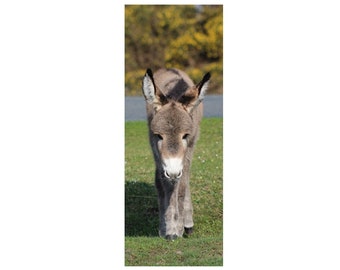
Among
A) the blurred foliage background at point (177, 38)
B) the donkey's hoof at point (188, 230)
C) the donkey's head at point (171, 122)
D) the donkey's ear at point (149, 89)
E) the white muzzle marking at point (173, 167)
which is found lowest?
the donkey's hoof at point (188, 230)

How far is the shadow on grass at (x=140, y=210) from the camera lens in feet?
24.8

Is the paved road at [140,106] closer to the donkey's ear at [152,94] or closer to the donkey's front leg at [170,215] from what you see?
the donkey's front leg at [170,215]

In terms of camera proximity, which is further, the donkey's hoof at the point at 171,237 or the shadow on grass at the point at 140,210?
the shadow on grass at the point at 140,210

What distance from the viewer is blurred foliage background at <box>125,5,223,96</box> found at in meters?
11.0

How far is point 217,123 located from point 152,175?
64.8 inches

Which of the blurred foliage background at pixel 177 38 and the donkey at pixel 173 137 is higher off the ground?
the blurred foliage background at pixel 177 38

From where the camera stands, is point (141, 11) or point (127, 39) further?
point (141, 11)

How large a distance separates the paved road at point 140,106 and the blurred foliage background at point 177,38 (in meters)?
0.58

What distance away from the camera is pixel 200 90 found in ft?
21.0

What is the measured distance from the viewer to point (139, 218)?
814cm

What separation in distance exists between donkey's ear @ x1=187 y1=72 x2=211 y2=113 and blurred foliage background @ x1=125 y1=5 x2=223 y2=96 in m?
3.93

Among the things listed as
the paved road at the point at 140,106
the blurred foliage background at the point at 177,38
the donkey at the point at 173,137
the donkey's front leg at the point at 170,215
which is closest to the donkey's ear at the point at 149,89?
the donkey at the point at 173,137

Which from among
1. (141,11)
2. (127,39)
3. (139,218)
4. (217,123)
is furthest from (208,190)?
(141,11)
